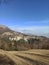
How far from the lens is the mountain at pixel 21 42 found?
4.89 meters

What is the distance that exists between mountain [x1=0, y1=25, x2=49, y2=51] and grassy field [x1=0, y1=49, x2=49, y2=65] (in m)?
0.21

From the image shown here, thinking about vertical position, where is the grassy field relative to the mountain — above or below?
below

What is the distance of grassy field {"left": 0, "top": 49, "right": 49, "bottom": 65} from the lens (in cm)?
446

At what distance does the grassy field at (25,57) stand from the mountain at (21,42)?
0.21m

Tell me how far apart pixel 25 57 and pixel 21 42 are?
2.39 feet

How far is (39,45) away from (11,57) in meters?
0.80

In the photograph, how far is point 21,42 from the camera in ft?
17.1

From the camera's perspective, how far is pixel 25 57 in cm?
456

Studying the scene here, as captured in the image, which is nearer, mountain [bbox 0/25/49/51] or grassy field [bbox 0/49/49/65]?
grassy field [bbox 0/49/49/65]

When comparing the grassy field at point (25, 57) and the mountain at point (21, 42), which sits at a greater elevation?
the mountain at point (21, 42)

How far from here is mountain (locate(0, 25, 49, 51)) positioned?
4.89m

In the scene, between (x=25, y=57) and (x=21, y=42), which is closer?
(x=25, y=57)

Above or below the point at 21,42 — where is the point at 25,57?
below

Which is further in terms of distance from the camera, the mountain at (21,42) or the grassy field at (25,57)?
the mountain at (21,42)
